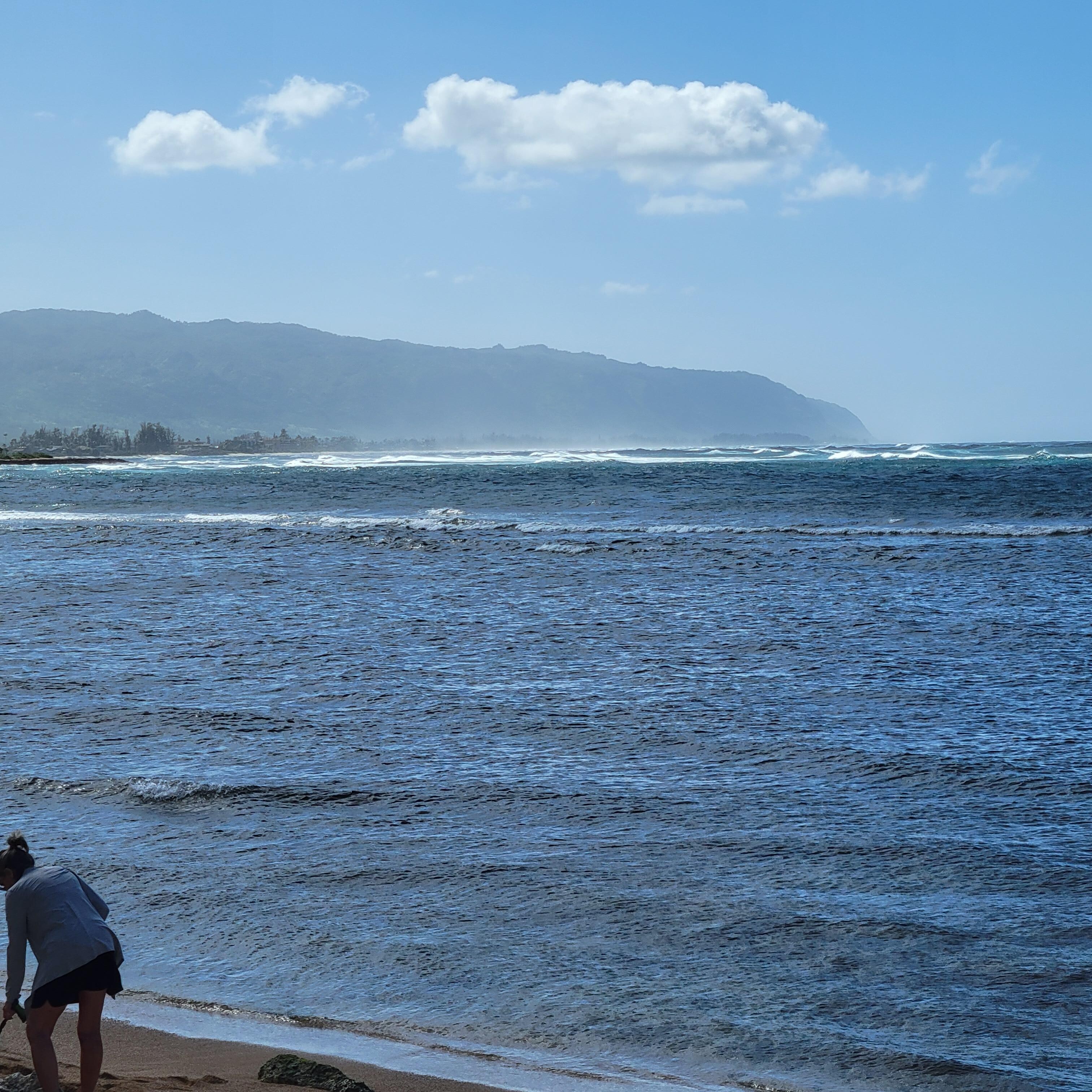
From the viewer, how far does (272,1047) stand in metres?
6.75

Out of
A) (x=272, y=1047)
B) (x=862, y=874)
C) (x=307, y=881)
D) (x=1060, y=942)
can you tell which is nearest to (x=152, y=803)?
(x=307, y=881)

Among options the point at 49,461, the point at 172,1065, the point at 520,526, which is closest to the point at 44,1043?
the point at 172,1065

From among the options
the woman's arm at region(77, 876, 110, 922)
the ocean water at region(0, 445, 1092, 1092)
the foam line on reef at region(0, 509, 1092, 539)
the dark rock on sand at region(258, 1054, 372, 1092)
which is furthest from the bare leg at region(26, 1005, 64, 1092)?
the foam line on reef at region(0, 509, 1092, 539)

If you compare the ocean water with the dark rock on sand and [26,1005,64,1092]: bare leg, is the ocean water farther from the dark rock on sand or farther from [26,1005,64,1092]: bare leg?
[26,1005,64,1092]: bare leg

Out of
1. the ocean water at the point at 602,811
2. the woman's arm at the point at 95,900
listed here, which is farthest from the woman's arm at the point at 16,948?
the ocean water at the point at 602,811

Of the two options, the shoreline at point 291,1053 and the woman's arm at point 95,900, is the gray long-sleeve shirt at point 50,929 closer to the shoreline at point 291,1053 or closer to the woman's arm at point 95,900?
the woman's arm at point 95,900

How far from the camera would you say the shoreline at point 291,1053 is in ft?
20.6

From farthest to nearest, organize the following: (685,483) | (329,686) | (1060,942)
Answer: (685,483)
(329,686)
(1060,942)

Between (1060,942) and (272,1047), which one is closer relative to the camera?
(272,1047)

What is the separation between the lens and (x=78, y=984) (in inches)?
235

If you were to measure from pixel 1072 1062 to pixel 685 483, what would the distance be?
79.9 meters

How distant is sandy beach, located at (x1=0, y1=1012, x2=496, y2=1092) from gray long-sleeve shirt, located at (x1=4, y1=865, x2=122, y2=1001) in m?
0.63

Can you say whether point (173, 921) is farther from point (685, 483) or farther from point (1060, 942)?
point (685, 483)

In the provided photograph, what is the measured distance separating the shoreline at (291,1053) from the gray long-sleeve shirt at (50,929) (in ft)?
2.17
